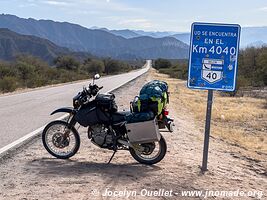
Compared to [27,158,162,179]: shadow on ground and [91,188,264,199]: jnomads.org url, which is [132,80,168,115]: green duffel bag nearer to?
[27,158,162,179]: shadow on ground

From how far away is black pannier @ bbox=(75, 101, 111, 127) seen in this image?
6797 mm

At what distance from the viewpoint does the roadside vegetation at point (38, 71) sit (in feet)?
117

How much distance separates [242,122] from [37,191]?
533 inches

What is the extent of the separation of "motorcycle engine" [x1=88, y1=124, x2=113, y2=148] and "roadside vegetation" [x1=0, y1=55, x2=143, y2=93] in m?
23.7

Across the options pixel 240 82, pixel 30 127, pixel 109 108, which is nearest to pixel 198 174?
pixel 109 108

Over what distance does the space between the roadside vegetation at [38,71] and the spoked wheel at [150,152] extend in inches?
942

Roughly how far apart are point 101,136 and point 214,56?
2223 millimetres

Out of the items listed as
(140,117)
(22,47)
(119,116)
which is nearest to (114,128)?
(119,116)

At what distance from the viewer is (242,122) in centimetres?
1764

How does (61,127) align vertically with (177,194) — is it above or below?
above

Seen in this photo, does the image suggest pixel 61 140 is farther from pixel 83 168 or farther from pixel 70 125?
pixel 83 168

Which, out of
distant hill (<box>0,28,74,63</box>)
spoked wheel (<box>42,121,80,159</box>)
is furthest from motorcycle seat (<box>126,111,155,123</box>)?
distant hill (<box>0,28,74,63</box>)

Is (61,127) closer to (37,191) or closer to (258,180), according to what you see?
(37,191)

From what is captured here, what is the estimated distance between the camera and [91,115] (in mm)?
6824
